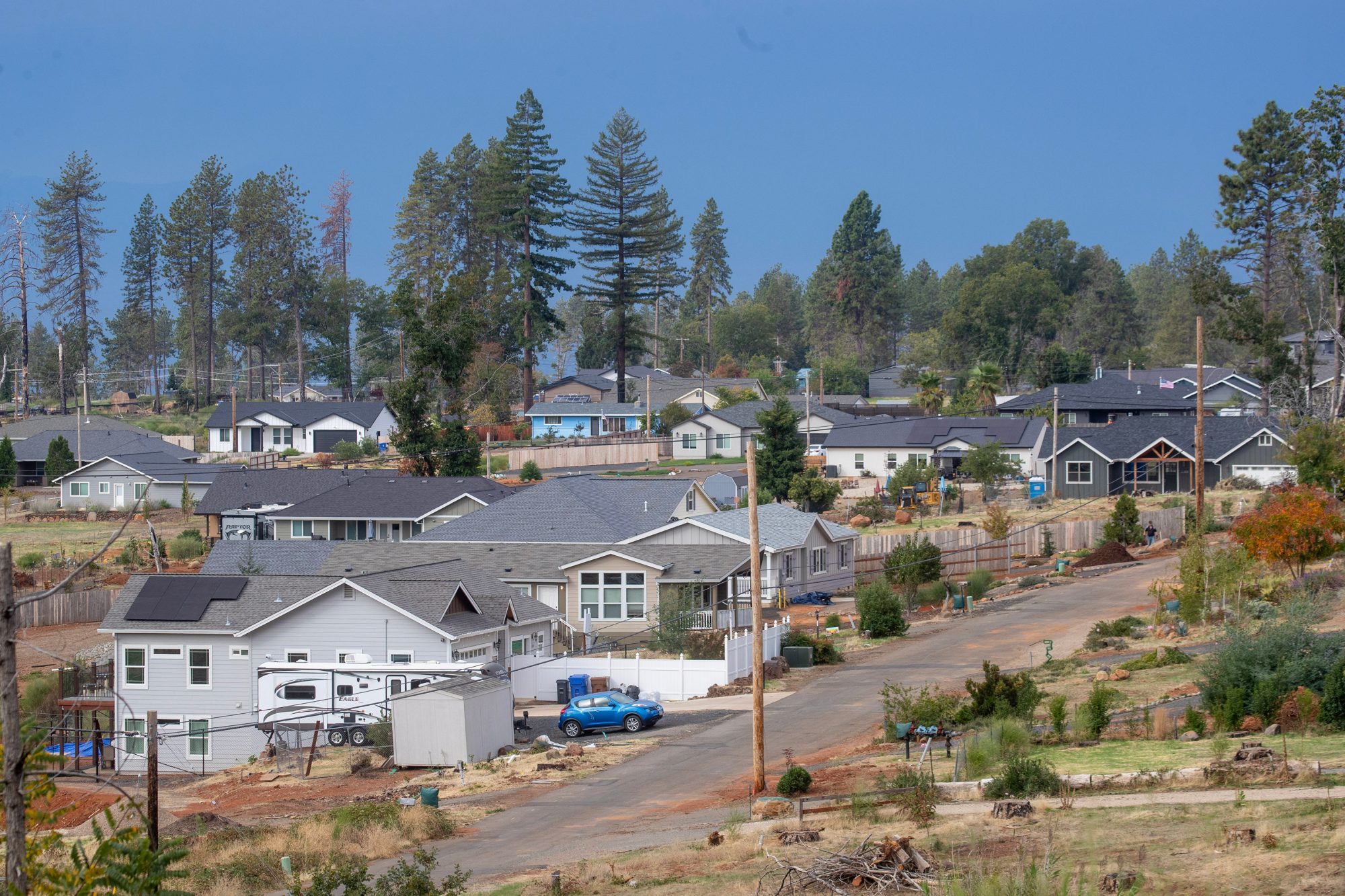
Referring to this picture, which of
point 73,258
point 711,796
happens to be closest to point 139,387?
point 73,258

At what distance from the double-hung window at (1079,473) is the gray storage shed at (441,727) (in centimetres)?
5388

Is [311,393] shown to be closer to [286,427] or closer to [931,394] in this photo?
[286,427]

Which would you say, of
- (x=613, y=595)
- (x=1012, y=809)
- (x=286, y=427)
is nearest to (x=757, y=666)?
(x=1012, y=809)

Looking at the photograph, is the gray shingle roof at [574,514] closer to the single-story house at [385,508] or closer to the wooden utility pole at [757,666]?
the single-story house at [385,508]

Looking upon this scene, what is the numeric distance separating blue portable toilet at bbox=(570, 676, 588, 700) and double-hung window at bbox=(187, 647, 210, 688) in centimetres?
1027

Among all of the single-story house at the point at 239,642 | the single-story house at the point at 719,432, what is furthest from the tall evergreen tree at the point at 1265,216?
the single-story house at the point at 239,642

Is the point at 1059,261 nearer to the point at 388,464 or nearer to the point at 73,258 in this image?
the point at 388,464

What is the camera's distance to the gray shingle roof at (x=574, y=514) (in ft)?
173

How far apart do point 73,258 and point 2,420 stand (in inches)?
976

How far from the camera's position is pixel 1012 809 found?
815 inches

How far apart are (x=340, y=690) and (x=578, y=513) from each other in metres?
17.7

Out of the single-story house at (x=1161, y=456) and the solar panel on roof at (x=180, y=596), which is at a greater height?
the single-story house at (x=1161, y=456)

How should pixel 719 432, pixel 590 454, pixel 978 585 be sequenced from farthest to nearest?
1. pixel 719 432
2. pixel 590 454
3. pixel 978 585

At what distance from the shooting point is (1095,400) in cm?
10281
